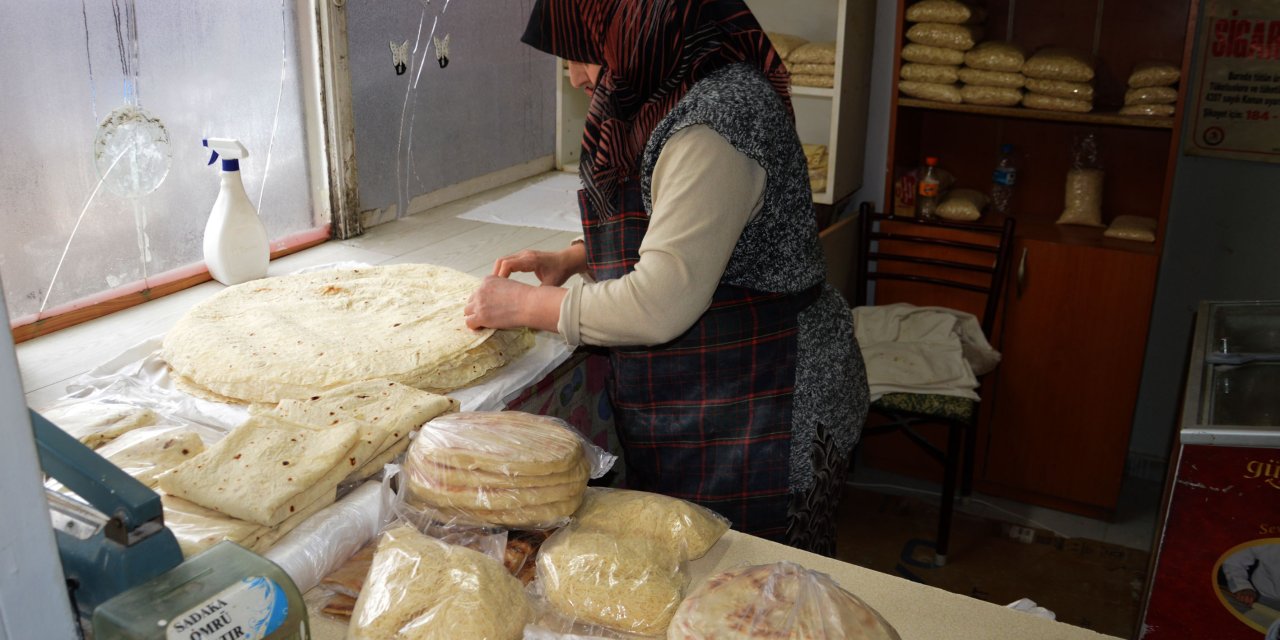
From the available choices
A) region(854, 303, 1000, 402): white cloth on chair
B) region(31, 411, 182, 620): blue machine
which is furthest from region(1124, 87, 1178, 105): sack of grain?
region(31, 411, 182, 620): blue machine

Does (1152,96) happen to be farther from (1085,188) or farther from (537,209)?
(537,209)

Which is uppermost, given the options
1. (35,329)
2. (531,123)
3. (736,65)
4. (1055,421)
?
(736,65)

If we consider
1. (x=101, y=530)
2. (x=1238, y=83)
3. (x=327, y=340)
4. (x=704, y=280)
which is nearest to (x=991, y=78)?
(x=1238, y=83)

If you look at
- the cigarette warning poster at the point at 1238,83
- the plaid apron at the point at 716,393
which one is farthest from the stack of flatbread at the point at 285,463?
the cigarette warning poster at the point at 1238,83

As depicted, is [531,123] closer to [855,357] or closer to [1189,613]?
[855,357]

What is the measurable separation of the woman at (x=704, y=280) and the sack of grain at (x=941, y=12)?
1.41 meters

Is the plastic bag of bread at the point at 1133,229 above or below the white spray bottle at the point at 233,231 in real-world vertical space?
below

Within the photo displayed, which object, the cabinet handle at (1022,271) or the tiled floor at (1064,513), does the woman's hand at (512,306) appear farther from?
the tiled floor at (1064,513)

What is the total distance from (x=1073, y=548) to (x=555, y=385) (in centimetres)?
192

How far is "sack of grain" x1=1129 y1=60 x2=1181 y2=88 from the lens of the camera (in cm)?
254

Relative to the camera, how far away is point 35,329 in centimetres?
165

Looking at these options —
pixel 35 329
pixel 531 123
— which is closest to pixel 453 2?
pixel 531 123

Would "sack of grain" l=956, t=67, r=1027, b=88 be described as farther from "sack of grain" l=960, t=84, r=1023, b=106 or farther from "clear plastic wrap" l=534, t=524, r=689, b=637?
"clear plastic wrap" l=534, t=524, r=689, b=637

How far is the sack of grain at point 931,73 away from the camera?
277cm
